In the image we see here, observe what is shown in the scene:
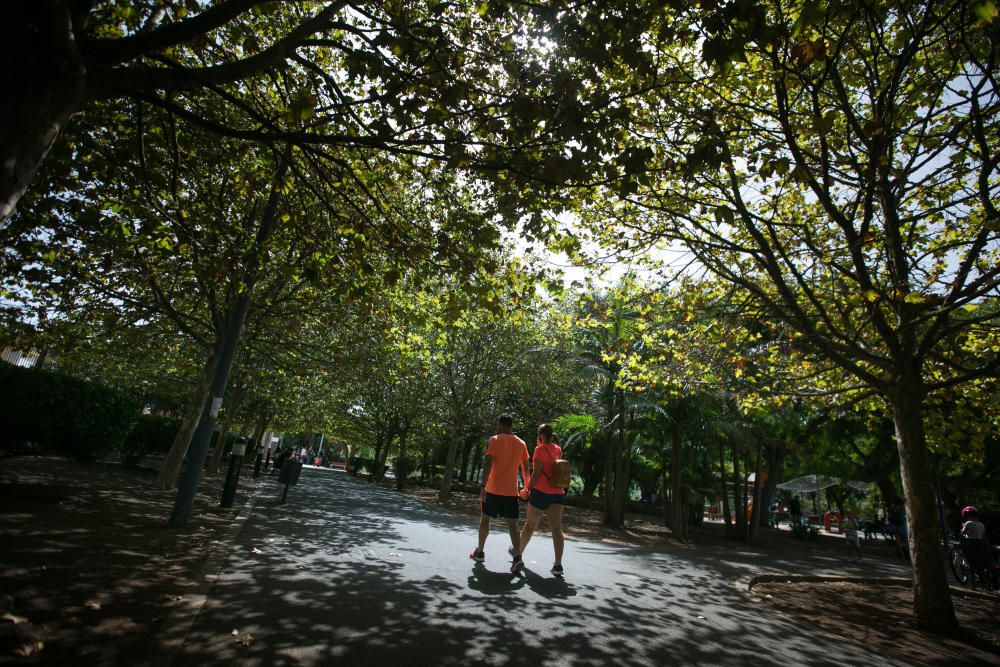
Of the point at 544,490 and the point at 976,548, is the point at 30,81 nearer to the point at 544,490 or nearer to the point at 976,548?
the point at 544,490

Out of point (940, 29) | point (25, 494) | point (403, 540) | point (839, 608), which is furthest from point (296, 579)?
point (940, 29)

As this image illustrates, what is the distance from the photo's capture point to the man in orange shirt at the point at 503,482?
22.9ft

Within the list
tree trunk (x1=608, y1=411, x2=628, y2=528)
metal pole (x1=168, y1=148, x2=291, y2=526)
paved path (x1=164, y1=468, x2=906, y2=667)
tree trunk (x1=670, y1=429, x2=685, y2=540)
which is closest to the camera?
paved path (x1=164, y1=468, x2=906, y2=667)

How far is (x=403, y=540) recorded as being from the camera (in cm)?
869

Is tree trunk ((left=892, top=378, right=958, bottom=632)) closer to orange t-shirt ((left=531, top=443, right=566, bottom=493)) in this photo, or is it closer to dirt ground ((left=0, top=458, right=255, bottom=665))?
orange t-shirt ((left=531, top=443, right=566, bottom=493))

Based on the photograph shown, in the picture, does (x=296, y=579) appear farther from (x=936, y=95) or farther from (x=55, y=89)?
(x=936, y=95)

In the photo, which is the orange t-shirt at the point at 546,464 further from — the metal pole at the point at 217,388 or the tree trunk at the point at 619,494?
the tree trunk at the point at 619,494

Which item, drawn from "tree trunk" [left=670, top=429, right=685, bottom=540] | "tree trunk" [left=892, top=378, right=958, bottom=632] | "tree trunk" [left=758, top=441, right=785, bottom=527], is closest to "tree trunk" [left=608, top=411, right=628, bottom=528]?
"tree trunk" [left=670, top=429, right=685, bottom=540]

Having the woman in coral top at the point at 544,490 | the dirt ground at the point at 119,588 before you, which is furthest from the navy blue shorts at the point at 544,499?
the dirt ground at the point at 119,588

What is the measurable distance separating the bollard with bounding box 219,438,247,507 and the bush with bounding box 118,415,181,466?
703cm

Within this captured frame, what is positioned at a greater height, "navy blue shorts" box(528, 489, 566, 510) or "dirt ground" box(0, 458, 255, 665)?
"navy blue shorts" box(528, 489, 566, 510)

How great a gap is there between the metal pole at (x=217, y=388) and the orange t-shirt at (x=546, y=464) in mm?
4594

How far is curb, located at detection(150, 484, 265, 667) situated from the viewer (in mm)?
3199

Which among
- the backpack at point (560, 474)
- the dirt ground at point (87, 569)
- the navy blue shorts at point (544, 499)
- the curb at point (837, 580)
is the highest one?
the backpack at point (560, 474)
